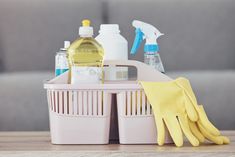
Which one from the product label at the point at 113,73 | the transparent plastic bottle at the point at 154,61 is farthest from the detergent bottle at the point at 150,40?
the product label at the point at 113,73

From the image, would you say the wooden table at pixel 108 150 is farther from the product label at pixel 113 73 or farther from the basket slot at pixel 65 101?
the product label at pixel 113 73

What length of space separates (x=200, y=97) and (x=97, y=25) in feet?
1.44

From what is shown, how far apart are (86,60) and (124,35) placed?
43cm

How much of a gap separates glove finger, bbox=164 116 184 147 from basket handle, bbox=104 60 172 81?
141mm

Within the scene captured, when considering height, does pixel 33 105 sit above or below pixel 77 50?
below

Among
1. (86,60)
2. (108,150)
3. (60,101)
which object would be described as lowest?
(108,150)

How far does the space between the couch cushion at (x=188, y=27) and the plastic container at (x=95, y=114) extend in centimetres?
46

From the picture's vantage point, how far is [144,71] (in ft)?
4.63

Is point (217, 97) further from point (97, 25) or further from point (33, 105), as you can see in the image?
point (33, 105)

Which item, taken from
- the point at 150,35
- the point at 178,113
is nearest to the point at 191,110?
the point at 178,113

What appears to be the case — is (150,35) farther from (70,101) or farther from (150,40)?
(70,101)

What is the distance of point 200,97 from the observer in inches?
68.1

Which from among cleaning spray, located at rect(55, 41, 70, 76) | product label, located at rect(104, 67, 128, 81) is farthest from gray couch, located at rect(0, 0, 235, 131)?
product label, located at rect(104, 67, 128, 81)

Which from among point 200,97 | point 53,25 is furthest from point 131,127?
point 53,25
